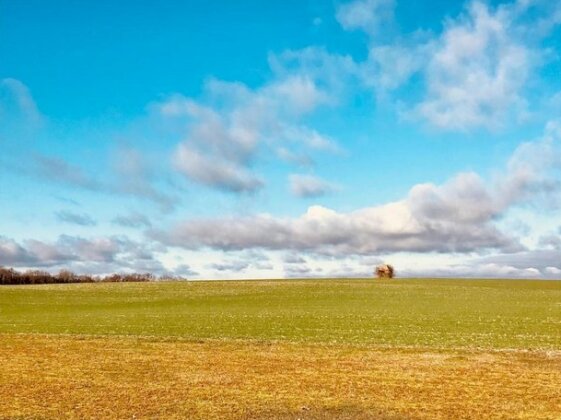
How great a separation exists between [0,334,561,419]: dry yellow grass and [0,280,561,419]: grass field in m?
0.05

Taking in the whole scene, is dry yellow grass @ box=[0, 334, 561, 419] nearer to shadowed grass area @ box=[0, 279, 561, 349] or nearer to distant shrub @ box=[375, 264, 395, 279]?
shadowed grass area @ box=[0, 279, 561, 349]

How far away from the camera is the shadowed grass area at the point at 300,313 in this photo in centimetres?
2953

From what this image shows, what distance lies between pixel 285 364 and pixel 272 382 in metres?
3.15

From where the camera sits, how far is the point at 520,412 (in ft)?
45.4

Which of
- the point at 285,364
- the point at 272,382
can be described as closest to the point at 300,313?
the point at 285,364

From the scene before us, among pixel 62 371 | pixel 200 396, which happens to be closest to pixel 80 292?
pixel 62 371

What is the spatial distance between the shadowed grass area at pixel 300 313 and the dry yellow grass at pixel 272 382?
4348mm

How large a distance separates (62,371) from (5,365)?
103 inches

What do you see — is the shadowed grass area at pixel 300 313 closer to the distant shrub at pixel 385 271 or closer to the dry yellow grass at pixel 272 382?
the dry yellow grass at pixel 272 382

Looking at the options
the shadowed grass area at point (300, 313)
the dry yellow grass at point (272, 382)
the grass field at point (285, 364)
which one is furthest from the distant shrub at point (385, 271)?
the dry yellow grass at point (272, 382)

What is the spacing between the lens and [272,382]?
55.9ft

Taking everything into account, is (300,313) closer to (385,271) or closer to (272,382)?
(272,382)

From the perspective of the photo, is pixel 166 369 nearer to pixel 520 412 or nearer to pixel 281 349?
pixel 281 349

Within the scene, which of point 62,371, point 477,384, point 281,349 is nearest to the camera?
point 477,384
